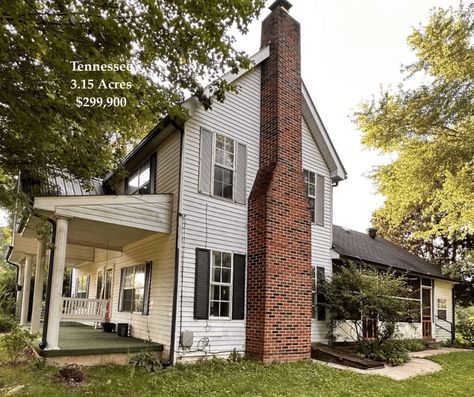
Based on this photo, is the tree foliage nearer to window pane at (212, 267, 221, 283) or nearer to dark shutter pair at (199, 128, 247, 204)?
window pane at (212, 267, 221, 283)

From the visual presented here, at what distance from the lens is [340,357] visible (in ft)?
33.9

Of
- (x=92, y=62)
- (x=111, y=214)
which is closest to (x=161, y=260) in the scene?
(x=111, y=214)

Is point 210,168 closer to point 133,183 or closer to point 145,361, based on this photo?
point 133,183

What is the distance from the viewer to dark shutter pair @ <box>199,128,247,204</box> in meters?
9.95

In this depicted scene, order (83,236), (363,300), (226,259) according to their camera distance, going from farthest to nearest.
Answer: (363,300) < (83,236) < (226,259)

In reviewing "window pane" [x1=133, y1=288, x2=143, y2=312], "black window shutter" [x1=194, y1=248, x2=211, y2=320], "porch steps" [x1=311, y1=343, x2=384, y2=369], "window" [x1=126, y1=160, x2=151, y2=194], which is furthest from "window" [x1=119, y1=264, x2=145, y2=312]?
"porch steps" [x1=311, y1=343, x2=384, y2=369]

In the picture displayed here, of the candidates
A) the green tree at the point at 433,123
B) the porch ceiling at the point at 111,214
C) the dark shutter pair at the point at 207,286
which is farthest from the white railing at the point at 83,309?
the green tree at the point at 433,123

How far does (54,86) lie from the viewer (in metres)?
6.11

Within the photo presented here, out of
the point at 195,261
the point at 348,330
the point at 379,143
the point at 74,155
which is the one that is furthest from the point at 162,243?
the point at 379,143

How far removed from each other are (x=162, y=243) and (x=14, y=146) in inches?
166

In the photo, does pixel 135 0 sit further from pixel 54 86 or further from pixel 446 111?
pixel 446 111

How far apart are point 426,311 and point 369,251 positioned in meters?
4.43

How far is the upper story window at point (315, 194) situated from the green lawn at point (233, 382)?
459 cm

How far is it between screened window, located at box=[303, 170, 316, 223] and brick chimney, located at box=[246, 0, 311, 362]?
1448 mm
